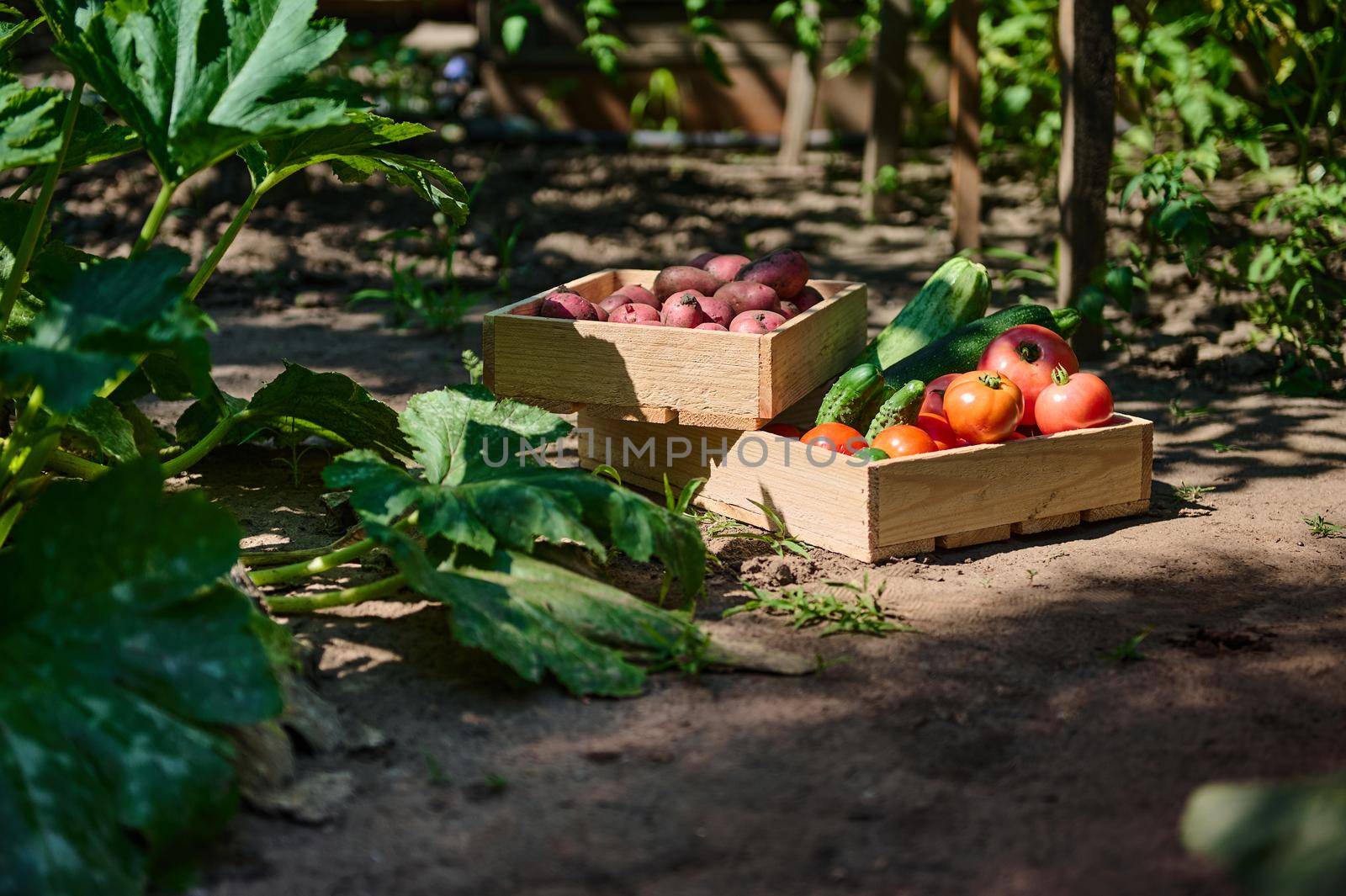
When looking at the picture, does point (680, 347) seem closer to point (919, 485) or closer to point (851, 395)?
point (851, 395)

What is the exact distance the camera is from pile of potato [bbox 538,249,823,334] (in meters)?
3.64

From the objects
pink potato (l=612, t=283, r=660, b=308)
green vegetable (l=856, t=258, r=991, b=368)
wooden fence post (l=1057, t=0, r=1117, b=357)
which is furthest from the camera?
wooden fence post (l=1057, t=0, r=1117, b=357)

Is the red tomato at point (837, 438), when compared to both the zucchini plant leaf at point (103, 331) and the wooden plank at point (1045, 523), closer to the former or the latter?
the wooden plank at point (1045, 523)

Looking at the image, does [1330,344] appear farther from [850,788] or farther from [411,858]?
[411,858]

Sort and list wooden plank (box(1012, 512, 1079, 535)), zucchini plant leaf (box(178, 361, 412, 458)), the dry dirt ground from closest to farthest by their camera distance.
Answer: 1. the dry dirt ground
2. zucchini plant leaf (box(178, 361, 412, 458))
3. wooden plank (box(1012, 512, 1079, 535))

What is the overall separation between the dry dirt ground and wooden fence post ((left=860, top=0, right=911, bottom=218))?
3405 millimetres

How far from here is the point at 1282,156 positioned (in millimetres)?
8008

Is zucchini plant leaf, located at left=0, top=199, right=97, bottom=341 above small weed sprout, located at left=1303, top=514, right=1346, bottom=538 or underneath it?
above

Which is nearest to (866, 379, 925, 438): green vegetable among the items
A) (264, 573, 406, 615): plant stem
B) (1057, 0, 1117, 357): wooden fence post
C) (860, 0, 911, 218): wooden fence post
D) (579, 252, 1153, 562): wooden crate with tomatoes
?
(579, 252, 1153, 562): wooden crate with tomatoes

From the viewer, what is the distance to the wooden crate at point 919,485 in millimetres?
3242

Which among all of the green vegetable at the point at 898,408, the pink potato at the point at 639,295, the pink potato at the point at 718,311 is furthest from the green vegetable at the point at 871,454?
the pink potato at the point at 639,295

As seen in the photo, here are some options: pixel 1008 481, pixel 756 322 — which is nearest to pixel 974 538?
pixel 1008 481

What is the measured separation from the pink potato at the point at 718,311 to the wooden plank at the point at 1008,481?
2.35 ft

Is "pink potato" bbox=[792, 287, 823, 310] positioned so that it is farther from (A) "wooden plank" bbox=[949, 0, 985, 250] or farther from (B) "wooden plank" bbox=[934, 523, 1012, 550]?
(A) "wooden plank" bbox=[949, 0, 985, 250]
